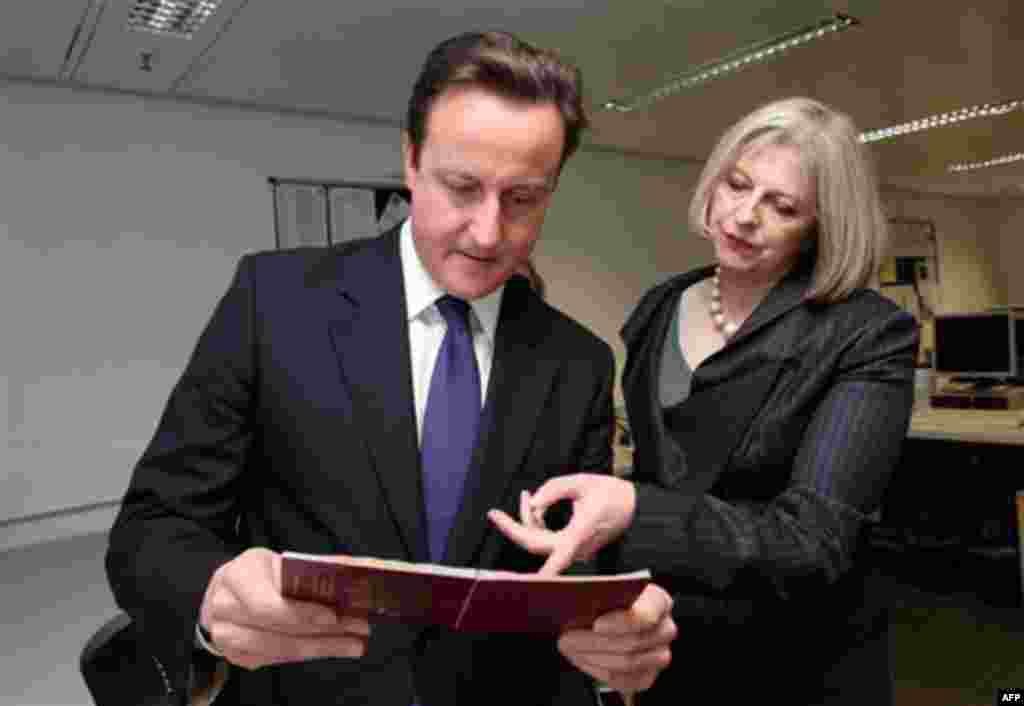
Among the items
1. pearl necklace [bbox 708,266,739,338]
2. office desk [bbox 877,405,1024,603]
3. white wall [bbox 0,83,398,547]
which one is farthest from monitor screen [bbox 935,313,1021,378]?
white wall [bbox 0,83,398,547]

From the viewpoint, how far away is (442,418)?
1.01 meters

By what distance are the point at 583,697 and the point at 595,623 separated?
36cm

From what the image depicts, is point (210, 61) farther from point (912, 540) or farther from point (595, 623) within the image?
point (912, 540)

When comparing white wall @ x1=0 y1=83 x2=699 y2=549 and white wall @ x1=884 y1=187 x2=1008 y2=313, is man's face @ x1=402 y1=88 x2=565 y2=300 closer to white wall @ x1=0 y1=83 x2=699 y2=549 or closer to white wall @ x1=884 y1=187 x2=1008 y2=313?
white wall @ x1=0 y1=83 x2=699 y2=549

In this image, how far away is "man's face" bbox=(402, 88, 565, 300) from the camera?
0.91m

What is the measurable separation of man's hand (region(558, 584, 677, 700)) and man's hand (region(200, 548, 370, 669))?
235mm

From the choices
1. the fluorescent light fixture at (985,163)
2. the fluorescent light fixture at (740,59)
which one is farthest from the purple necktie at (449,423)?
the fluorescent light fixture at (985,163)

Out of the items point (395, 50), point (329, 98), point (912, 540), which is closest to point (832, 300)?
point (395, 50)

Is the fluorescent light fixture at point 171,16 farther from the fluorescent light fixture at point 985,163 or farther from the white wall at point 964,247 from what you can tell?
the white wall at point 964,247

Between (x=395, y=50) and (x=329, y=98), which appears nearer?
(x=395, y=50)

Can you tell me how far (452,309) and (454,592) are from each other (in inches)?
19.3

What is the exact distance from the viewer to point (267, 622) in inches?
28.9

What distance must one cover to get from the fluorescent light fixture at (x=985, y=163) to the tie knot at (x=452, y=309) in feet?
33.0

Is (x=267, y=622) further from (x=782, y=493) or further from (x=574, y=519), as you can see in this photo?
(x=782, y=493)
